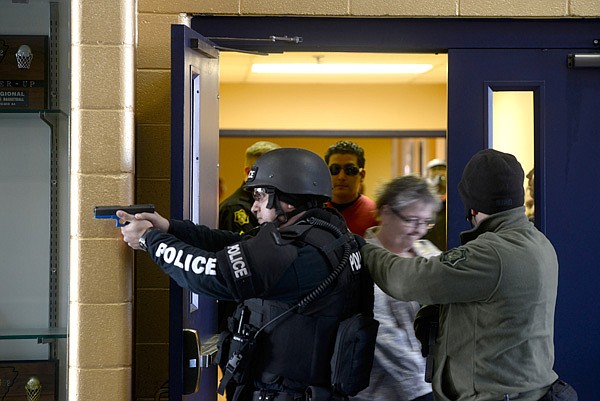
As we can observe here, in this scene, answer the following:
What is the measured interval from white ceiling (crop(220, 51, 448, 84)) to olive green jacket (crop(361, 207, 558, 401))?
11.3 feet

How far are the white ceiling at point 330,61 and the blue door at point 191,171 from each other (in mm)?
2511

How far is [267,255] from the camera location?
2.45m

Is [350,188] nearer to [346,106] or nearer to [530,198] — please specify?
[530,198]

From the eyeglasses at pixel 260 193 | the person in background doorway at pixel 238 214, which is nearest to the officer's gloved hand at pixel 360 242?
the eyeglasses at pixel 260 193

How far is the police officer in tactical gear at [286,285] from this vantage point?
2451 millimetres

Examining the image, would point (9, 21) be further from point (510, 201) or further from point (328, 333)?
point (510, 201)

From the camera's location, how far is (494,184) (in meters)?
2.53

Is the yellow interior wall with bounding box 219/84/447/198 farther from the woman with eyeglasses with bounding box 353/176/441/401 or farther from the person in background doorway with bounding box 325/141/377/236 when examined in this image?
the woman with eyeglasses with bounding box 353/176/441/401

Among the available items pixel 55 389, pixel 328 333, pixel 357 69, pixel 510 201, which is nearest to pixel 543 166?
pixel 510 201

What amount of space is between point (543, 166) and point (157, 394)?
1.73m

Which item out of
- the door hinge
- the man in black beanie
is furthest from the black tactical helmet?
the door hinge

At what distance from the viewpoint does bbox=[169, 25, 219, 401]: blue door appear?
2.70 meters

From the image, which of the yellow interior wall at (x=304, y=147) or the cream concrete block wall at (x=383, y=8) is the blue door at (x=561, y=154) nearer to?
the cream concrete block wall at (x=383, y=8)

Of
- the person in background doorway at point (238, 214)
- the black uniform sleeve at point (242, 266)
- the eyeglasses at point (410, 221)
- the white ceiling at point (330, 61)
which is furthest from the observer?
the white ceiling at point (330, 61)
